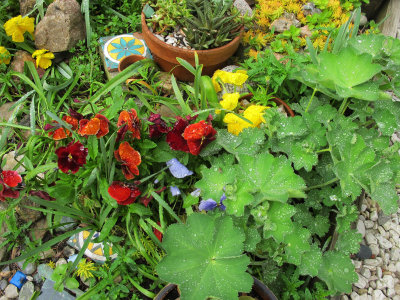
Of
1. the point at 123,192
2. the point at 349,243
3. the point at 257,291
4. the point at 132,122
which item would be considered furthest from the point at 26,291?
the point at 349,243

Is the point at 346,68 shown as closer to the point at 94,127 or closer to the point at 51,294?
the point at 94,127

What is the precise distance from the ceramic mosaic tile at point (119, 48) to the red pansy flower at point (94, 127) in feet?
3.19

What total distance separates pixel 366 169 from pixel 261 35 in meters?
1.44

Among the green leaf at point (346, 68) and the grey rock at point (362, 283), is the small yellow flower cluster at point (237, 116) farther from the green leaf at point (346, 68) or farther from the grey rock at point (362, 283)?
the grey rock at point (362, 283)

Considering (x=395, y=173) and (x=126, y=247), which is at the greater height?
(x=395, y=173)

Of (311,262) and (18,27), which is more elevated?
(18,27)

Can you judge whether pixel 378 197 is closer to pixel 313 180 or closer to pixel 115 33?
pixel 313 180

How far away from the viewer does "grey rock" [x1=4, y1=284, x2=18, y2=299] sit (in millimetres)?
1926

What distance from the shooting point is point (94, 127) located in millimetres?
1600

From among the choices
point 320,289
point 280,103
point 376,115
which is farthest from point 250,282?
point 280,103

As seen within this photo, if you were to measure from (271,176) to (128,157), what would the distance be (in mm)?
645

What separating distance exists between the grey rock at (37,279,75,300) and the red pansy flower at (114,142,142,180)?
0.73m

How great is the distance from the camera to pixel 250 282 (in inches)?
50.8

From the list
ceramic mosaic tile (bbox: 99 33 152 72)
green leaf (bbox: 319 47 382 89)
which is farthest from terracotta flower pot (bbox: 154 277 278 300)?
ceramic mosaic tile (bbox: 99 33 152 72)
